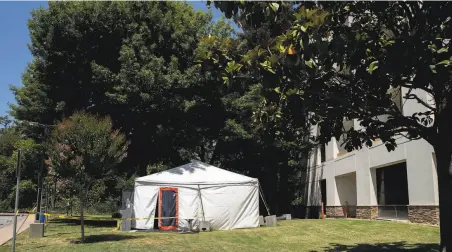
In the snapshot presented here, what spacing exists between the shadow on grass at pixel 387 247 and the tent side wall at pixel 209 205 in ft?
28.7

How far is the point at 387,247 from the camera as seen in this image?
12555 millimetres

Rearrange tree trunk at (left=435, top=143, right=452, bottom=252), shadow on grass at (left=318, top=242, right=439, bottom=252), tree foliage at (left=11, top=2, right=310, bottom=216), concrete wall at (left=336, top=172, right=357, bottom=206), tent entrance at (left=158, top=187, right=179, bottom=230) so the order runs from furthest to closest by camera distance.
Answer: concrete wall at (left=336, top=172, right=357, bottom=206), tree foliage at (left=11, top=2, right=310, bottom=216), tent entrance at (left=158, top=187, right=179, bottom=230), shadow on grass at (left=318, top=242, right=439, bottom=252), tree trunk at (left=435, top=143, right=452, bottom=252)

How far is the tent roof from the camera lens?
71.1 ft

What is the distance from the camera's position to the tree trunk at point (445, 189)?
855 cm

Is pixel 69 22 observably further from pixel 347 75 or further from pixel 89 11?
pixel 347 75

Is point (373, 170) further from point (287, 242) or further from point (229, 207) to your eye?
point (287, 242)

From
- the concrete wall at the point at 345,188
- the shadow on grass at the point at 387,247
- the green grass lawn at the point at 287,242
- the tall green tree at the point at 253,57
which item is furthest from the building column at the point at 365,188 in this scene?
the tall green tree at the point at 253,57

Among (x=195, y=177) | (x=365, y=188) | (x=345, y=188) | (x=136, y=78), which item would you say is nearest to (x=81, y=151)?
(x=195, y=177)

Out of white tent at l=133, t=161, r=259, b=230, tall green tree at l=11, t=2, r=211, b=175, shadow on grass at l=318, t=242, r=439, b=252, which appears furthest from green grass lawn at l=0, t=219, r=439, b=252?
tall green tree at l=11, t=2, r=211, b=175

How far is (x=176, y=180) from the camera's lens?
2178cm

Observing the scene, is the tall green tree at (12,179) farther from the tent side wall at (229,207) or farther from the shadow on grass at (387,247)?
the shadow on grass at (387,247)

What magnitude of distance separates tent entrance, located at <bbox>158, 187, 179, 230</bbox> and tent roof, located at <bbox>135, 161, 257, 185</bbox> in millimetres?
503

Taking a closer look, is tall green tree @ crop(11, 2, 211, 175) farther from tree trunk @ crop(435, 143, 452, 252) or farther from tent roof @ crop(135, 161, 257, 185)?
tree trunk @ crop(435, 143, 452, 252)

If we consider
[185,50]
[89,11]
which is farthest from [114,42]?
[185,50]
